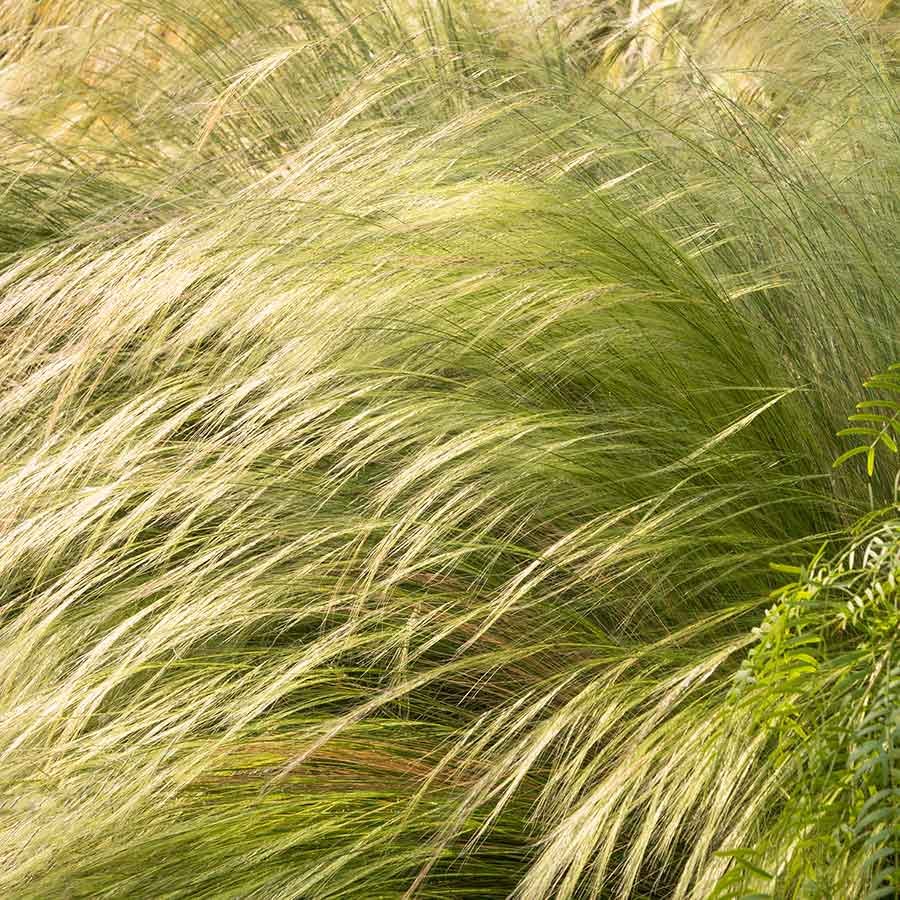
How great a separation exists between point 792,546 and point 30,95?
2.04m

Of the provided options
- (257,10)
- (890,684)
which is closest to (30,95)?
(257,10)

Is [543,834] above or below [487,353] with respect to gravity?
below

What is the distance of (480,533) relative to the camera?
144cm

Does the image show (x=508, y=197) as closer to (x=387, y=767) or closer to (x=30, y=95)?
(x=387, y=767)

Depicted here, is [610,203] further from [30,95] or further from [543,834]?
[30,95]

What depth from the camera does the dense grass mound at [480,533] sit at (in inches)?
49.7

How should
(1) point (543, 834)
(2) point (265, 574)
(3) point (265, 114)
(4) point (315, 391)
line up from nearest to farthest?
(1) point (543, 834) → (2) point (265, 574) → (4) point (315, 391) → (3) point (265, 114)

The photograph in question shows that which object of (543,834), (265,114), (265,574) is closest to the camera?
(543,834)

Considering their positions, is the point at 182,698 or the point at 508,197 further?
the point at 508,197

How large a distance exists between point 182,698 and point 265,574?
0.59ft

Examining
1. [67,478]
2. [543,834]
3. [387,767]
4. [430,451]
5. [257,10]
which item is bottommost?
[543,834]

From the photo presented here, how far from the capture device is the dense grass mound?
126cm

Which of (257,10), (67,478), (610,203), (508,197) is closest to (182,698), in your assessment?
(67,478)

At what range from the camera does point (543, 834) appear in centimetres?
138
